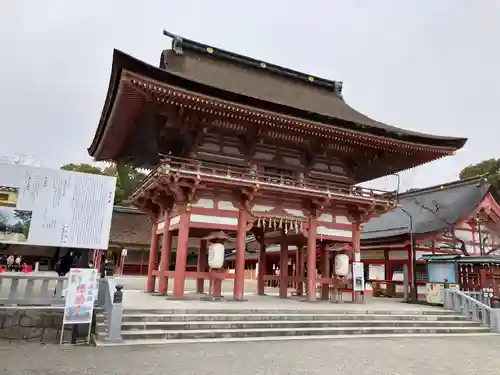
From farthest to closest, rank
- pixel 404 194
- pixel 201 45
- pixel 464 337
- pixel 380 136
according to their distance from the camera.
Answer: pixel 404 194 → pixel 201 45 → pixel 380 136 → pixel 464 337

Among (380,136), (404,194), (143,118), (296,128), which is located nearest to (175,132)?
(143,118)

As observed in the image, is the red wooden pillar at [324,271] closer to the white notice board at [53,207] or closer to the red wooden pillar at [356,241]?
the red wooden pillar at [356,241]

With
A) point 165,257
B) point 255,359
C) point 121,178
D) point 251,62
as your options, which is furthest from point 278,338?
point 121,178

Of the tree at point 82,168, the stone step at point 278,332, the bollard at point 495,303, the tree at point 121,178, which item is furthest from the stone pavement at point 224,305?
the tree at point 82,168

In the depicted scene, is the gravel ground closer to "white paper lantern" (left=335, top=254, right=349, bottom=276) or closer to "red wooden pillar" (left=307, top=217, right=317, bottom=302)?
"red wooden pillar" (left=307, top=217, right=317, bottom=302)

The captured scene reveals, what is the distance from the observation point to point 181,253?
44.1ft

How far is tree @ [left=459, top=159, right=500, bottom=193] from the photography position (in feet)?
135

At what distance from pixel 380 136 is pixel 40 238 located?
12498mm

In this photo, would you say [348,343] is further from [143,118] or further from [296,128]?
[143,118]

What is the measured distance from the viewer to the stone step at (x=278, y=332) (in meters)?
9.21

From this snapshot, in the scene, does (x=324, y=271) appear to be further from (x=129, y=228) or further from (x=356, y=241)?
(x=129, y=228)

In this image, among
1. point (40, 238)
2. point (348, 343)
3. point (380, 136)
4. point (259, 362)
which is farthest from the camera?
point (380, 136)

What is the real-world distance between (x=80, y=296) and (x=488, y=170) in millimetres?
49267

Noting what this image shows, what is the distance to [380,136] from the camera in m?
15.3
